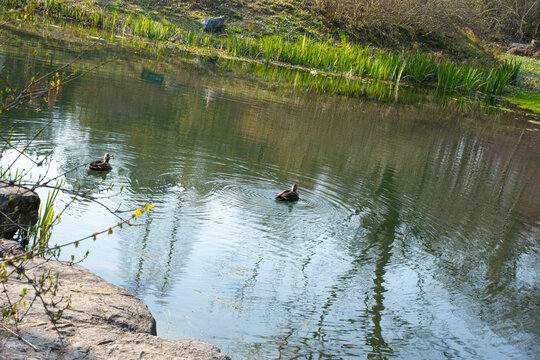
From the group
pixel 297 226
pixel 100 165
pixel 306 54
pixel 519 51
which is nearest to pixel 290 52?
pixel 306 54

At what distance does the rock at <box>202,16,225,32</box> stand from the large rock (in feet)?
84.8

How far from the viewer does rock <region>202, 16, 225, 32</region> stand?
2881 centimetres

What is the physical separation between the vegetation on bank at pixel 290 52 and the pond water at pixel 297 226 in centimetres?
1141

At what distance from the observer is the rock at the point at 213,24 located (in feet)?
94.5

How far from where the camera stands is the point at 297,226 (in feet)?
25.0

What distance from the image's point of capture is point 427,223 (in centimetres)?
862

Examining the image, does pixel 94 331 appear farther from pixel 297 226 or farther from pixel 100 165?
pixel 100 165

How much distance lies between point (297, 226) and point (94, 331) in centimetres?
422

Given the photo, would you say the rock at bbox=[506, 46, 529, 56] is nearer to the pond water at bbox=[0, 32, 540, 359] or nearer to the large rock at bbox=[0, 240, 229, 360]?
the pond water at bbox=[0, 32, 540, 359]

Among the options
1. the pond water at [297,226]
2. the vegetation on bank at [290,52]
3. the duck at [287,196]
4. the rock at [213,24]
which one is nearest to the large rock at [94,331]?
the pond water at [297,226]

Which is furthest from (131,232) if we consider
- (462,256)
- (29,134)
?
(462,256)

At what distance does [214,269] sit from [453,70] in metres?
24.7

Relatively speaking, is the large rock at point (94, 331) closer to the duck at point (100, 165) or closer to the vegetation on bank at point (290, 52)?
the duck at point (100, 165)

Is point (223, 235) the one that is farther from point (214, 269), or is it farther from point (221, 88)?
point (221, 88)
